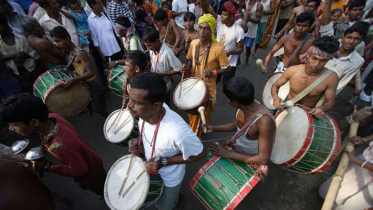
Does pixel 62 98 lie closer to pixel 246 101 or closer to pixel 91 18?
pixel 91 18

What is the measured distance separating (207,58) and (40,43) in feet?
9.28

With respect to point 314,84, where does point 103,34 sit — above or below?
above

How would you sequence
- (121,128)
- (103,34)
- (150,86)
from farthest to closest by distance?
(103,34)
(121,128)
(150,86)

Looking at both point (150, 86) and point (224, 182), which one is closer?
point (150, 86)

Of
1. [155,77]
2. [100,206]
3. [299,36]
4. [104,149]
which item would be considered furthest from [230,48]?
[100,206]

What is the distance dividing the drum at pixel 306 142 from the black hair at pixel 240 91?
67 centimetres

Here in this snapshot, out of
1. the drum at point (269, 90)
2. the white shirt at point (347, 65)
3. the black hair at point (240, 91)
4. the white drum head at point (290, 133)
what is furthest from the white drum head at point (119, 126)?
the white shirt at point (347, 65)

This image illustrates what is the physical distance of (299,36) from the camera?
3750 mm

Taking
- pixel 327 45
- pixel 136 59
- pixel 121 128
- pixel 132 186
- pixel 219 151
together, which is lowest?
pixel 121 128

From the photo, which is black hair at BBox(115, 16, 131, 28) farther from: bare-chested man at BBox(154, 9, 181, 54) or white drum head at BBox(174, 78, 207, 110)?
white drum head at BBox(174, 78, 207, 110)

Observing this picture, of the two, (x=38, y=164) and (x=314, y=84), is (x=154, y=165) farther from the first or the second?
(x=314, y=84)

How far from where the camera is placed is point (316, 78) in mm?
2584

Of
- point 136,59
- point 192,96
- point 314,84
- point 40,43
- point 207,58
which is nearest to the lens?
point 314,84

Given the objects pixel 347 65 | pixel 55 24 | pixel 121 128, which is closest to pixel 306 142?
pixel 347 65
